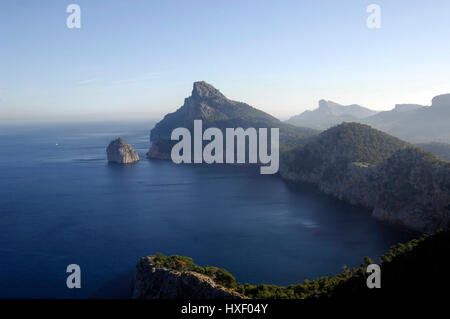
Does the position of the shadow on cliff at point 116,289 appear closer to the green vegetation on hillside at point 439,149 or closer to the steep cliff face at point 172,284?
the steep cliff face at point 172,284

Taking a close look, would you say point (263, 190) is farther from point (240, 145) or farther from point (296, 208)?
point (240, 145)

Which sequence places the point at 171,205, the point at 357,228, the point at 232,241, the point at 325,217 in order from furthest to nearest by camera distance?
1. the point at 171,205
2. the point at 325,217
3. the point at 357,228
4. the point at 232,241

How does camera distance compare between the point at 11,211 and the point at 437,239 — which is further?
the point at 11,211

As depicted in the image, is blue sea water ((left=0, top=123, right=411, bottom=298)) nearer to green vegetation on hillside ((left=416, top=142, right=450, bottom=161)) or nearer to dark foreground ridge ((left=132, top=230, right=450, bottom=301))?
dark foreground ridge ((left=132, top=230, right=450, bottom=301))

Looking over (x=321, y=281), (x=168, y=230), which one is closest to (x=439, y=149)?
(x=168, y=230)

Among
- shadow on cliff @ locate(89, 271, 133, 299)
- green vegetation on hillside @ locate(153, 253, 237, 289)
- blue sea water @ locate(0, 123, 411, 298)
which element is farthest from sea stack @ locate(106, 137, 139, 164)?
green vegetation on hillside @ locate(153, 253, 237, 289)
